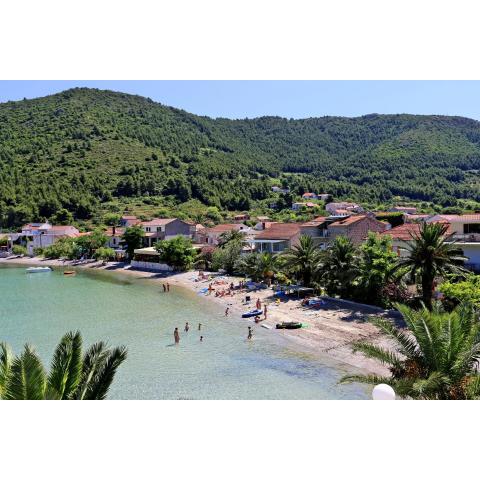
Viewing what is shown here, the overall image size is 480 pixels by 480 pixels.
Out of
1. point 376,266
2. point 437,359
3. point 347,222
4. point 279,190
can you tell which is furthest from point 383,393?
point 279,190

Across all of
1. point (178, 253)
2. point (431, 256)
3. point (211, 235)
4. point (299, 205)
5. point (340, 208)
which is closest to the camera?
point (431, 256)

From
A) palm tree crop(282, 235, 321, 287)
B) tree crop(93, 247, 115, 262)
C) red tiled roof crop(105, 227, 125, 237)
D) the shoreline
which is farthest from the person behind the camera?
red tiled roof crop(105, 227, 125, 237)

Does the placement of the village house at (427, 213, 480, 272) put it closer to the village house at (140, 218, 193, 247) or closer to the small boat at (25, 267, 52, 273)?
the village house at (140, 218, 193, 247)

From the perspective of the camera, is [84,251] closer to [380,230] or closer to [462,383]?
[380,230]

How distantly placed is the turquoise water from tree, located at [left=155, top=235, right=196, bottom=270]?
23.5 feet

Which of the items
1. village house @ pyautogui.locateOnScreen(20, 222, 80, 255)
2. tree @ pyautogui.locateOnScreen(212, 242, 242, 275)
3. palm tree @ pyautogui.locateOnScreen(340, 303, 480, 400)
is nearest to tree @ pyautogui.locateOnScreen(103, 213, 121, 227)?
village house @ pyautogui.locateOnScreen(20, 222, 80, 255)

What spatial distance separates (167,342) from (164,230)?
143ft

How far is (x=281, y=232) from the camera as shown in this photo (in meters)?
50.0

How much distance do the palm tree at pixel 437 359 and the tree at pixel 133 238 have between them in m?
55.4

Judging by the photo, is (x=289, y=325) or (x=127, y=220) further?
(x=127, y=220)

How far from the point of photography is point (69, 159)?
129000 mm

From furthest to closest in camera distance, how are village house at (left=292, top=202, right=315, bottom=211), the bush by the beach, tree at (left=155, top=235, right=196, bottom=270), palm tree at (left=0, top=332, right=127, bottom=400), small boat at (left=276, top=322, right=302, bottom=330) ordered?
1. village house at (left=292, top=202, right=315, bottom=211)
2. the bush by the beach
3. tree at (left=155, top=235, right=196, bottom=270)
4. small boat at (left=276, top=322, right=302, bottom=330)
5. palm tree at (left=0, top=332, right=127, bottom=400)

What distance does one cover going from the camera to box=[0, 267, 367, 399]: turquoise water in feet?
65.7

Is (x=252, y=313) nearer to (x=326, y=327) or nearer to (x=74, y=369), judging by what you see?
(x=326, y=327)
